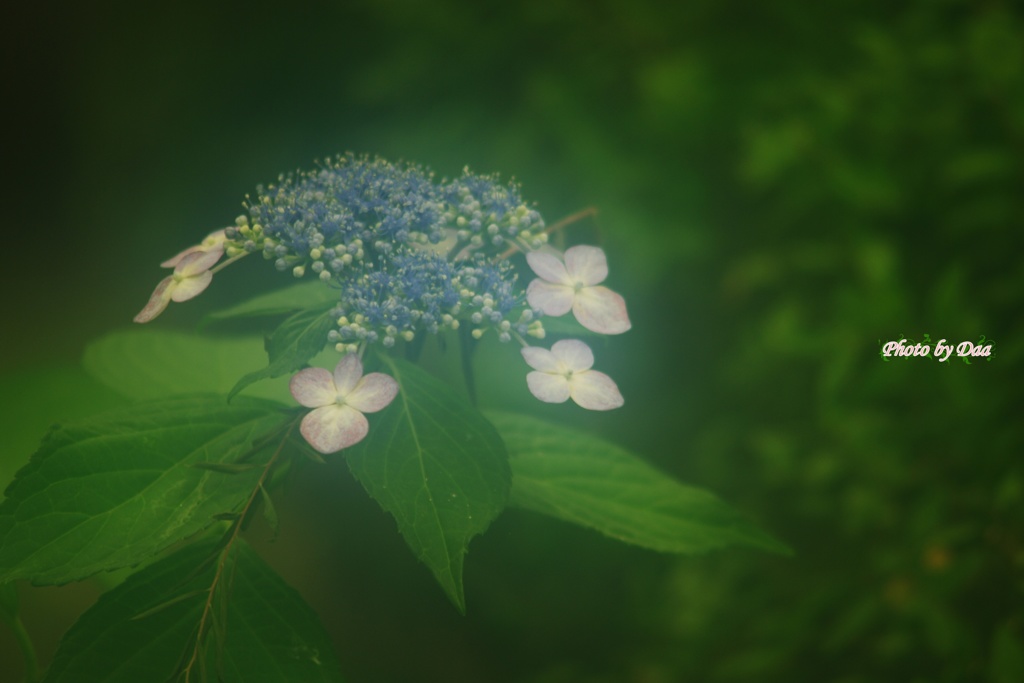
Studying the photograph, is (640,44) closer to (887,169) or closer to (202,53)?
(887,169)

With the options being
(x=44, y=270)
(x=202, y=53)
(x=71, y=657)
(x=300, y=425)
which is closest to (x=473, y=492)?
(x=300, y=425)

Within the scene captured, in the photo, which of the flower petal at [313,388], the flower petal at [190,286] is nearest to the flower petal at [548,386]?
the flower petal at [313,388]

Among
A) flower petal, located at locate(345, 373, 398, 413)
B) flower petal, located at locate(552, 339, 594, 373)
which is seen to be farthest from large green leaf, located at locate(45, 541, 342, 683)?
flower petal, located at locate(552, 339, 594, 373)

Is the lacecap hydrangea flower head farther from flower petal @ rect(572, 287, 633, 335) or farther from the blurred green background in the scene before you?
the blurred green background

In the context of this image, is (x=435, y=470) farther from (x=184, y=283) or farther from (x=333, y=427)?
(x=184, y=283)

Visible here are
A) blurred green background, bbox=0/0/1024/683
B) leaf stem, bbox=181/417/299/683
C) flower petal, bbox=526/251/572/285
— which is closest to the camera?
leaf stem, bbox=181/417/299/683

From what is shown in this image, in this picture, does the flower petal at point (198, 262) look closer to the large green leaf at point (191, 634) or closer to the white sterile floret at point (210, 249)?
the white sterile floret at point (210, 249)

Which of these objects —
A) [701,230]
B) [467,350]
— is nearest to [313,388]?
[467,350]
